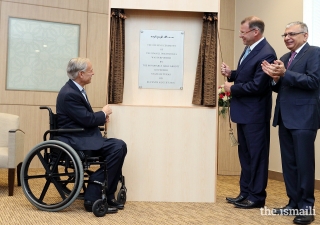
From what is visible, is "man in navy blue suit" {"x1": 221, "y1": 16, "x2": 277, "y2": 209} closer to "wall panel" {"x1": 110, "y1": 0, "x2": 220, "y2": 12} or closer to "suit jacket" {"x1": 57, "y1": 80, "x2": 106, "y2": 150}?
"wall panel" {"x1": 110, "y1": 0, "x2": 220, "y2": 12}

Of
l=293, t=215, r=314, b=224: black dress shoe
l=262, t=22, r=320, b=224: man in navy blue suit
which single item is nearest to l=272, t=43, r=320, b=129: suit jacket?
l=262, t=22, r=320, b=224: man in navy blue suit

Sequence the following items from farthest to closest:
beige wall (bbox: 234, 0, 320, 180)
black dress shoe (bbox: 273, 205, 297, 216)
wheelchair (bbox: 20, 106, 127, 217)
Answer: beige wall (bbox: 234, 0, 320, 180)
black dress shoe (bbox: 273, 205, 297, 216)
wheelchair (bbox: 20, 106, 127, 217)

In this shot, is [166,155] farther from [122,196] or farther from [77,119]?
[77,119]

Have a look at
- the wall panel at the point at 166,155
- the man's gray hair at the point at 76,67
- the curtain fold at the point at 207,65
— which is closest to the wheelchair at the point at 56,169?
the man's gray hair at the point at 76,67

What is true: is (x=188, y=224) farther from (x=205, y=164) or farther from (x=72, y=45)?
(x=72, y=45)

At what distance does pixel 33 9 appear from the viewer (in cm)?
590

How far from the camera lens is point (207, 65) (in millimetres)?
3766

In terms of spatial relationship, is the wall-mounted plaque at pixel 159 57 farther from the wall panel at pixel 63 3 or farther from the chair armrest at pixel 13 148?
the wall panel at pixel 63 3

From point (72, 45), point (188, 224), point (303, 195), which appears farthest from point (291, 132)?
point (72, 45)

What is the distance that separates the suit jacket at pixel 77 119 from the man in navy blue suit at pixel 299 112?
142 centimetres

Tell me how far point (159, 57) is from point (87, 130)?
3.50 ft

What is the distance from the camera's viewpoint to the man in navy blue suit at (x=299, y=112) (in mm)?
3051

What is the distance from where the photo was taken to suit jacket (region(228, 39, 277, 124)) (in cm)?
346

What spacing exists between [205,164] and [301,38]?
53.8 inches
